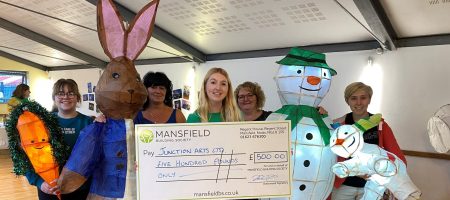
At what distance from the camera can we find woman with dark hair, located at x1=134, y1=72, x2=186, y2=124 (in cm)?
178

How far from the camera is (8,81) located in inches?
295

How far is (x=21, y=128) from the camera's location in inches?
52.8

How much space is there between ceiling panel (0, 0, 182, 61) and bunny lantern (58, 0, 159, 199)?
3.06 metres

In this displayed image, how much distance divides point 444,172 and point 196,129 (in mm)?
3022

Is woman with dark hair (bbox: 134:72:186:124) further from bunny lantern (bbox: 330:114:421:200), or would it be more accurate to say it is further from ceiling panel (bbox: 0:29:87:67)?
ceiling panel (bbox: 0:29:87:67)

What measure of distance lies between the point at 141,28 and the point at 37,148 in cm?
61

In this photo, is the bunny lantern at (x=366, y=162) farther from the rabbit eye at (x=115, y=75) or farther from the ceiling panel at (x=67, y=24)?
the ceiling panel at (x=67, y=24)

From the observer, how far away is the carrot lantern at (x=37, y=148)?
52.2 inches

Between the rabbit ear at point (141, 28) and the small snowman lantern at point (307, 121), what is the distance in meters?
0.59

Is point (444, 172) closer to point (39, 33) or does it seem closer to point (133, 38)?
point (133, 38)

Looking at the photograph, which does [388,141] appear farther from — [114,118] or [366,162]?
[114,118]

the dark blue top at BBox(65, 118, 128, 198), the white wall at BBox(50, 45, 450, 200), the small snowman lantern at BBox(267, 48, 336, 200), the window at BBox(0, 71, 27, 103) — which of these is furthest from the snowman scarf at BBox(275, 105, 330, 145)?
the window at BBox(0, 71, 27, 103)

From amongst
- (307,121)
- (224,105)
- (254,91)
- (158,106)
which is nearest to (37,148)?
(158,106)

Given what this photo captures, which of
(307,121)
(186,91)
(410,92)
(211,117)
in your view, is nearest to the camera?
(307,121)
